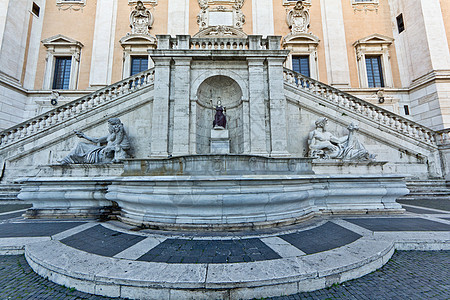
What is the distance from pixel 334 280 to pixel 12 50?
Result: 69.7 feet

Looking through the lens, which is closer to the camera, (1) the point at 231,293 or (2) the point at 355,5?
(1) the point at 231,293

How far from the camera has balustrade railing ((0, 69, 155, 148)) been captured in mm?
9609

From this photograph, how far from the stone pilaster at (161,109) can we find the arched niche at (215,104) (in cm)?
150

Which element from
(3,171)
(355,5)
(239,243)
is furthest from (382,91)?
(3,171)

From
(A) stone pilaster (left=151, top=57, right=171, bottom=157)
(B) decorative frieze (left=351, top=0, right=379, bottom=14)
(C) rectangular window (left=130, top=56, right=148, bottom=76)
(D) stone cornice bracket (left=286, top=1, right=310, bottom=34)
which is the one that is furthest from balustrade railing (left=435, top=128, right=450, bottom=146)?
(C) rectangular window (left=130, top=56, right=148, bottom=76)

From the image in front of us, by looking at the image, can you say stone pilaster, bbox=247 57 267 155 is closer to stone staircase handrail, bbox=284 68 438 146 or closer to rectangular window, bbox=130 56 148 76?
stone staircase handrail, bbox=284 68 438 146

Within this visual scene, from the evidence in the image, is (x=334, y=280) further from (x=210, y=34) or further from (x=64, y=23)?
(x=64, y=23)

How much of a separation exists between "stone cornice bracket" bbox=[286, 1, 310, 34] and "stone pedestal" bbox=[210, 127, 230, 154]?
41.9 feet

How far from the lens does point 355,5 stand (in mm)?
16984

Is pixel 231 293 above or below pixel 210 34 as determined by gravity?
below

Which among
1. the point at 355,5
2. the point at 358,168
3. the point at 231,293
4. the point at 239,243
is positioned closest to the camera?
the point at 231,293

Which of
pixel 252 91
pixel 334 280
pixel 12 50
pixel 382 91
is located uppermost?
pixel 12 50

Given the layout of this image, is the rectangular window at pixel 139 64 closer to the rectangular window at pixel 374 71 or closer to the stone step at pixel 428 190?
the rectangular window at pixel 374 71

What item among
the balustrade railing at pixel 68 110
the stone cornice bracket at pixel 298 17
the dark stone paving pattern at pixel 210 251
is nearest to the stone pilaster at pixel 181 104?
the balustrade railing at pixel 68 110
